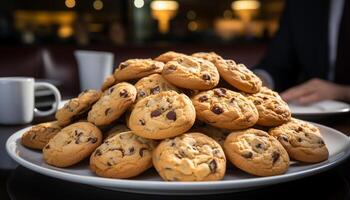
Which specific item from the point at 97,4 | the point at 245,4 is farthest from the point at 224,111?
the point at 245,4

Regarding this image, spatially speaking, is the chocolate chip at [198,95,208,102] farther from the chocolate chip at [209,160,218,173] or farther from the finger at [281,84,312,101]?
the finger at [281,84,312,101]

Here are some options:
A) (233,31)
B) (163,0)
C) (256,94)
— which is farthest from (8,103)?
(233,31)

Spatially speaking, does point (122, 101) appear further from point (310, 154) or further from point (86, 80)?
point (86, 80)

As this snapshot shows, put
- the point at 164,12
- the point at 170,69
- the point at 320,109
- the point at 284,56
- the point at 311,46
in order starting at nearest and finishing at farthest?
1. the point at 170,69
2. the point at 320,109
3. the point at 311,46
4. the point at 284,56
5. the point at 164,12

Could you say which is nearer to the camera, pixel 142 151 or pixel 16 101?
pixel 142 151

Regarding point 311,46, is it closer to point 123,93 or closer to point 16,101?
point 16,101
